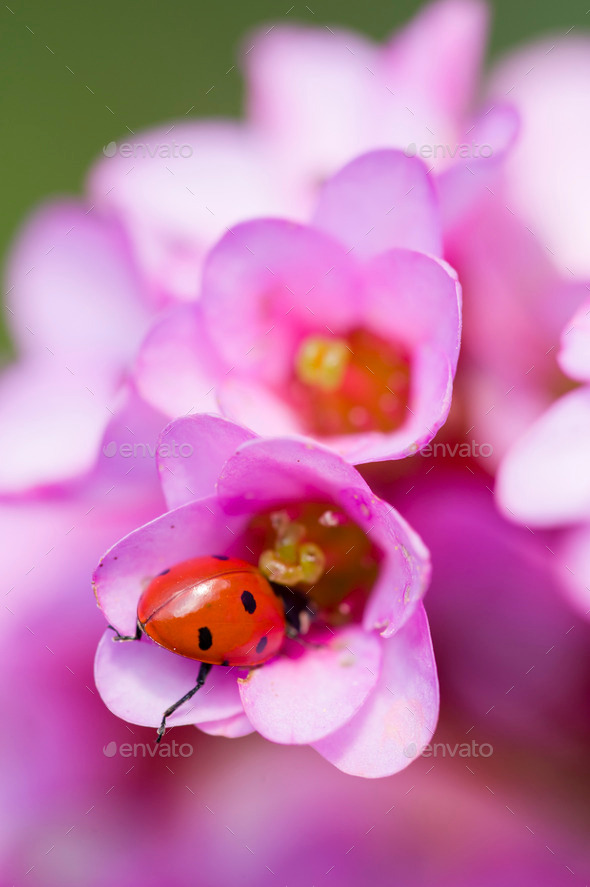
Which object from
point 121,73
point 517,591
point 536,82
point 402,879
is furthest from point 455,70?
point 121,73

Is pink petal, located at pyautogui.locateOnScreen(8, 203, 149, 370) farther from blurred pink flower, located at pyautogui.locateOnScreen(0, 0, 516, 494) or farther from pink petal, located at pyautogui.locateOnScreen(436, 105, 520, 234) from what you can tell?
pink petal, located at pyautogui.locateOnScreen(436, 105, 520, 234)

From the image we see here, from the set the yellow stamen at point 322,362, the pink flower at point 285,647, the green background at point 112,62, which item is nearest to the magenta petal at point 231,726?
the pink flower at point 285,647

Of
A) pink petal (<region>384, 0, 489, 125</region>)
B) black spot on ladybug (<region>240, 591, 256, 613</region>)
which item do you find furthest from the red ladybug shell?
pink petal (<region>384, 0, 489, 125</region>)

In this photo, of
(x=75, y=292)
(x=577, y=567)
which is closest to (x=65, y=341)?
(x=75, y=292)

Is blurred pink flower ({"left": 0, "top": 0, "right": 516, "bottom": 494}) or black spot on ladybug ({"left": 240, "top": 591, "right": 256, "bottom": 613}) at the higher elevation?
blurred pink flower ({"left": 0, "top": 0, "right": 516, "bottom": 494})

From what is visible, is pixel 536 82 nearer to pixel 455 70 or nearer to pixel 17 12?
pixel 455 70

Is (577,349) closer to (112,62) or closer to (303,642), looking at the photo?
(303,642)

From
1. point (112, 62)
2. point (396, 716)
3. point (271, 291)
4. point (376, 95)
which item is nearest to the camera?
point (396, 716)
